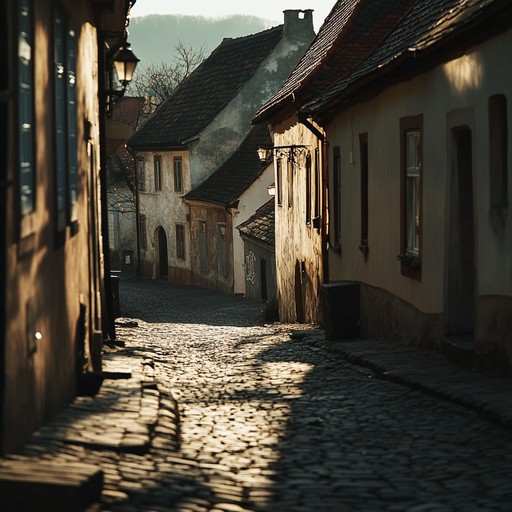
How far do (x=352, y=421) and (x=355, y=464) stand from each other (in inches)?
75.5

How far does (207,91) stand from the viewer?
157 feet

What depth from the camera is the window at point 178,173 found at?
48344mm

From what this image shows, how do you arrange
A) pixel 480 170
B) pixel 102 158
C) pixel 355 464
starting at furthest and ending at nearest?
pixel 102 158 → pixel 480 170 → pixel 355 464

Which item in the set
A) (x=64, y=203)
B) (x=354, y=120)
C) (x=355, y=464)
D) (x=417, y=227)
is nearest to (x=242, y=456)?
(x=355, y=464)

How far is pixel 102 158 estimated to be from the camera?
16.7 metres

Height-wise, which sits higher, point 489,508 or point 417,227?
point 417,227

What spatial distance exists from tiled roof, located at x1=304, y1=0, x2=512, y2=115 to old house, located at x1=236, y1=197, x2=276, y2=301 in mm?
15415

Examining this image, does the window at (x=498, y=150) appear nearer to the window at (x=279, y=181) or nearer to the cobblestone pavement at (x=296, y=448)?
the cobblestone pavement at (x=296, y=448)

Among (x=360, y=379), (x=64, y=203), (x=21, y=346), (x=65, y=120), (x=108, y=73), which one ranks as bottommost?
(x=360, y=379)

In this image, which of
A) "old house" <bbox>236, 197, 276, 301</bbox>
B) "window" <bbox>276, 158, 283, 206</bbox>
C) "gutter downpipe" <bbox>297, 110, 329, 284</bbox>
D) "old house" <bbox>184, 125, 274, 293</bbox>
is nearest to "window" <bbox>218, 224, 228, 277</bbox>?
"old house" <bbox>184, 125, 274, 293</bbox>

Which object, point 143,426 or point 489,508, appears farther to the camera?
point 143,426

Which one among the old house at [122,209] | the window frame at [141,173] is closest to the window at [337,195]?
the window frame at [141,173]

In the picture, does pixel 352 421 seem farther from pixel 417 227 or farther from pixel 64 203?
pixel 417 227

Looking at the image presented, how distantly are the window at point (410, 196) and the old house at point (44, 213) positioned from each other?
3974 millimetres
